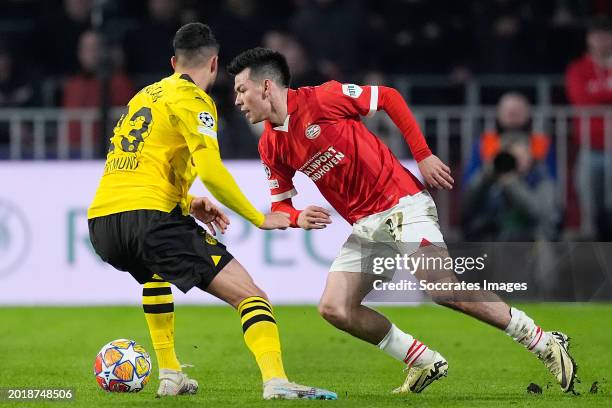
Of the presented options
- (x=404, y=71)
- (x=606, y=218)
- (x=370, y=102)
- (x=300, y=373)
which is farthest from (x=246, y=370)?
(x=404, y=71)

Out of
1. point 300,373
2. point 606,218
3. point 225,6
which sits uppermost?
point 225,6

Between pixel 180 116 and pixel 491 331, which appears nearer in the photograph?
pixel 180 116

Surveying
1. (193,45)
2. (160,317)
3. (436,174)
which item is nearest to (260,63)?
(193,45)

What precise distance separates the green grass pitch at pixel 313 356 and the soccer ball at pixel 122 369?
9cm

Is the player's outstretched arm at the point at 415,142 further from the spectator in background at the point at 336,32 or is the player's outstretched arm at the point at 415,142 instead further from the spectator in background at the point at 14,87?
the spectator in background at the point at 14,87

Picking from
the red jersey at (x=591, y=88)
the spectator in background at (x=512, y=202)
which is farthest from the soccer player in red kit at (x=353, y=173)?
the red jersey at (x=591, y=88)

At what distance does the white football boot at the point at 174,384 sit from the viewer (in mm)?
7980

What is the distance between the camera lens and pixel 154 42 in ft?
51.1

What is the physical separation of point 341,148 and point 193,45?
103 centimetres

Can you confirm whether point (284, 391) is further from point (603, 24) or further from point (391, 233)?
point (603, 24)

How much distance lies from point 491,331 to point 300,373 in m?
2.89

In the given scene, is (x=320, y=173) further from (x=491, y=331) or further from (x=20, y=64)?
(x=20, y=64)

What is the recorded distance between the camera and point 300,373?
912cm

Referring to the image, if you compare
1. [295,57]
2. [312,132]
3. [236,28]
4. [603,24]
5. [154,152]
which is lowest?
[154,152]
